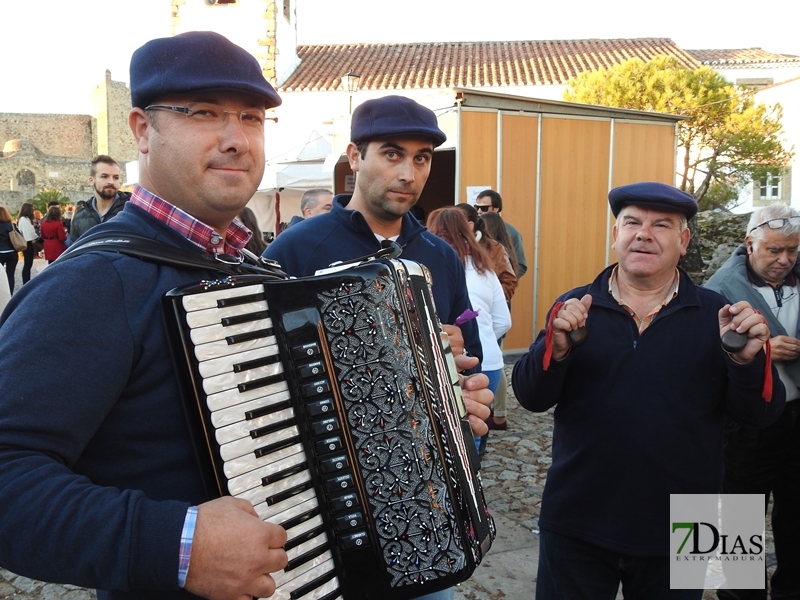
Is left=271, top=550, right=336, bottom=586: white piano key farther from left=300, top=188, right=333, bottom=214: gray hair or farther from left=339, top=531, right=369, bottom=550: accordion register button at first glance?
left=300, top=188, right=333, bottom=214: gray hair

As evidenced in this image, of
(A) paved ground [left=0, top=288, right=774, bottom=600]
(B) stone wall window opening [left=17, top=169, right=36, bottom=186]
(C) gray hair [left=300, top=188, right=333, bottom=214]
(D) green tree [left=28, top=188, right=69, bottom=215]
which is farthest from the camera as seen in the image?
(B) stone wall window opening [left=17, top=169, right=36, bottom=186]

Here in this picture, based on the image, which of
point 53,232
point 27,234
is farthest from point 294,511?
point 27,234

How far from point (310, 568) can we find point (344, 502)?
14 centimetres

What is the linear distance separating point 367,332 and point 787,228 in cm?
270

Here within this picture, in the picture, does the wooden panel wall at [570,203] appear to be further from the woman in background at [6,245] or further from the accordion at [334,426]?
the woman in background at [6,245]

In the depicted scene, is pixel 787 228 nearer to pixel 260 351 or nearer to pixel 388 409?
pixel 388 409

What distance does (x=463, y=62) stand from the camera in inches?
885

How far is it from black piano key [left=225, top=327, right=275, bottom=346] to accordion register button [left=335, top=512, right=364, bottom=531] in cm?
39

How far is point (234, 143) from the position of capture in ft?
4.39

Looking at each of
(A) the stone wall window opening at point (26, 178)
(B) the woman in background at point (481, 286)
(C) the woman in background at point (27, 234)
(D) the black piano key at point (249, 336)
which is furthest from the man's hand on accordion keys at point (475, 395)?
(A) the stone wall window opening at point (26, 178)

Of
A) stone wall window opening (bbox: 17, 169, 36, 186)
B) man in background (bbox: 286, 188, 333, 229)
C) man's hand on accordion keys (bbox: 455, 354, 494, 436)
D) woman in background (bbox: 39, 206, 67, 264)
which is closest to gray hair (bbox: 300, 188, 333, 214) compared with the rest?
man in background (bbox: 286, 188, 333, 229)

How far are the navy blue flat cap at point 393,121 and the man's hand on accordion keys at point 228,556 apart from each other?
1576 millimetres

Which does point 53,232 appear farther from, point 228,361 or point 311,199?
point 228,361

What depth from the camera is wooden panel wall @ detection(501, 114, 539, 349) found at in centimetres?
833
